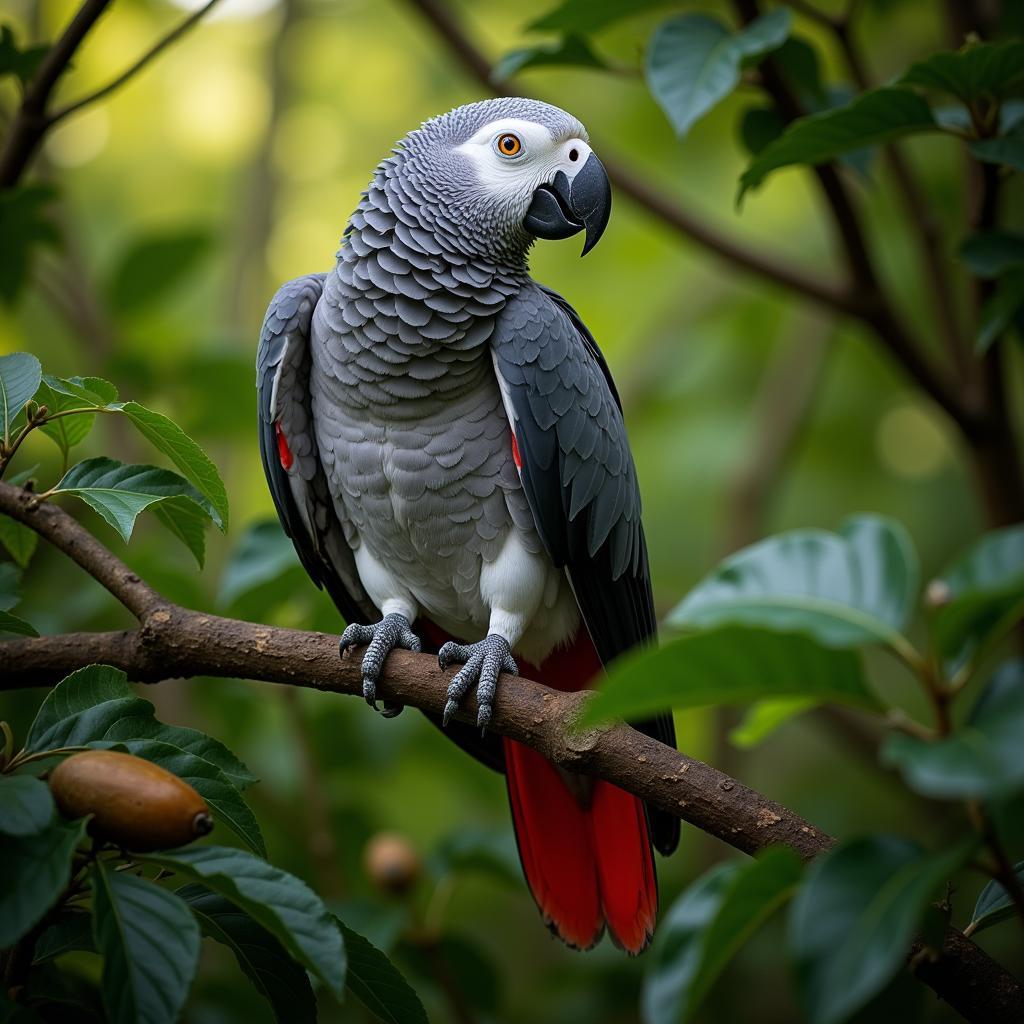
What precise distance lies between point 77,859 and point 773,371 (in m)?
3.38

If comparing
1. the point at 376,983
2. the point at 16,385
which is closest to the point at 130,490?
the point at 16,385

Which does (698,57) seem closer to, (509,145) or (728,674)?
(509,145)

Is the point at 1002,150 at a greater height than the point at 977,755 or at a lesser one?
greater

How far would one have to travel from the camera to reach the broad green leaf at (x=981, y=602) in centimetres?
89

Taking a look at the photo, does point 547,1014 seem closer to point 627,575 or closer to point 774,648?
point 627,575

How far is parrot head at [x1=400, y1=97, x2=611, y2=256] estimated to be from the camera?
6.68 feet

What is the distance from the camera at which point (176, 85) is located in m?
4.76

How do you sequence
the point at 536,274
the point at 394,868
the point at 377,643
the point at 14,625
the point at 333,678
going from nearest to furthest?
the point at 14,625 < the point at 333,678 < the point at 377,643 < the point at 394,868 < the point at 536,274

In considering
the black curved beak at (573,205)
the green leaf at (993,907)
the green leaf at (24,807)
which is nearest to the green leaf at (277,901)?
the green leaf at (24,807)

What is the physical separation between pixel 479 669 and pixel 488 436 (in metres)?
0.50

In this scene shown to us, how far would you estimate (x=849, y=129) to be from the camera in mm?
1705

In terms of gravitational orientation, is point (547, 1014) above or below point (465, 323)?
below

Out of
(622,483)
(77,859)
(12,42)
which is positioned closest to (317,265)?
(12,42)

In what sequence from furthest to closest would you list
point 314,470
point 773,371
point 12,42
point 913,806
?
point 773,371 < point 913,806 < point 314,470 < point 12,42
